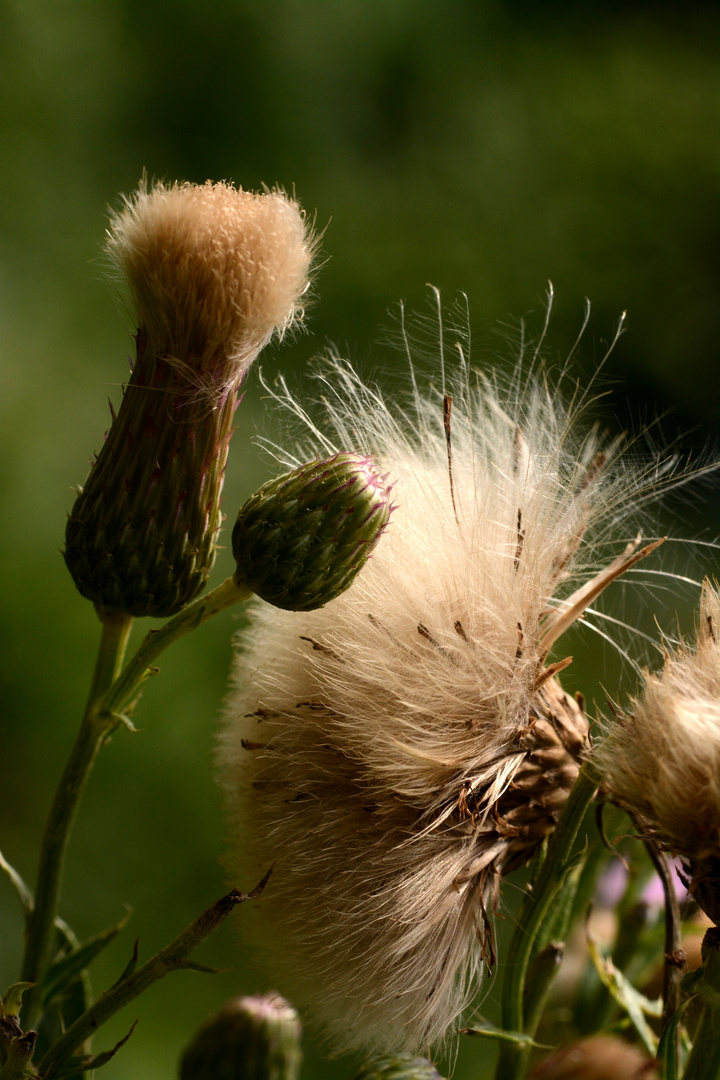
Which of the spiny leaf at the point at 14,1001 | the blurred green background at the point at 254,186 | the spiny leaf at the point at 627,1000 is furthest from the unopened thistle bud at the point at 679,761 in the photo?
the blurred green background at the point at 254,186

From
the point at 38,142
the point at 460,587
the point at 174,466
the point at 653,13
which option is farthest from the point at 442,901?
the point at 653,13

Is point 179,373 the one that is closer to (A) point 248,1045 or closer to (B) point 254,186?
(A) point 248,1045

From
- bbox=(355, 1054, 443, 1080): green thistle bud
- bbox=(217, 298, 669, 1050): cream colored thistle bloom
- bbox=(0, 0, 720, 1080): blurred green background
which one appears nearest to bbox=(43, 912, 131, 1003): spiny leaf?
bbox=(217, 298, 669, 1050): cream colored thistle bloom

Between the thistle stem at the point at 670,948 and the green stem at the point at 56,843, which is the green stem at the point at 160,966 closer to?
the green stem at the point at 56,843

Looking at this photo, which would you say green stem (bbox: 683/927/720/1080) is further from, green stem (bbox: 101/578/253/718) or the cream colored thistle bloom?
green stem (bbox: 101/578/253/718)

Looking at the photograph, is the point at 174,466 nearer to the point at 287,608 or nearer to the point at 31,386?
the point at 287,608

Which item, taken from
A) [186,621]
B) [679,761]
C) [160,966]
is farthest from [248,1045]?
[679,761]
